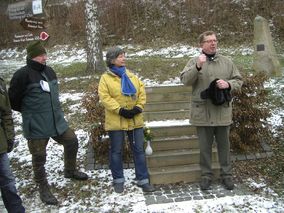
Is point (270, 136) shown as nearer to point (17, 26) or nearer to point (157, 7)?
point (157, 7)

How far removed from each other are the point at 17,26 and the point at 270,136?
17.1 m

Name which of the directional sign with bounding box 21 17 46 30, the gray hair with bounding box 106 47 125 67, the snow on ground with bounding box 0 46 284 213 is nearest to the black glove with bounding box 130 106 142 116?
the gray hair with bounding box 106 47 125 67

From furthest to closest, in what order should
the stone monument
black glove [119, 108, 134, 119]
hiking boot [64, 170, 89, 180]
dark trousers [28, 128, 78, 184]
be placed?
the stone monument, hiking boot [64, 170, 89, 180], dark trousers [28, 128, 78, 184], black glove [119, 108, 134, 119]

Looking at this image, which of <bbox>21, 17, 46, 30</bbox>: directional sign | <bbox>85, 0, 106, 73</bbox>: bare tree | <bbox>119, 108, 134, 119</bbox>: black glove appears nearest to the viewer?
<bbox>119, 108, 134, 119</bbox>: black glove

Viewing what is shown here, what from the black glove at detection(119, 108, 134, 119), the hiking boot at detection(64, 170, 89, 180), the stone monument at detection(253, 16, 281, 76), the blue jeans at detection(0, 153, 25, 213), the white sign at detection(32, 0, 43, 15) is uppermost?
the white sign at detection(32, 0, 43, 15)

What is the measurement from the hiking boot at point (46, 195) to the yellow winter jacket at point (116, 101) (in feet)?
3.54

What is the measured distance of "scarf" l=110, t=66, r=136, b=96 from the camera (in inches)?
197

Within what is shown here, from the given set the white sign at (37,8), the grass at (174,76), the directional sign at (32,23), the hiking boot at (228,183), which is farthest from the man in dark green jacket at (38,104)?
the white sign at (37,8)

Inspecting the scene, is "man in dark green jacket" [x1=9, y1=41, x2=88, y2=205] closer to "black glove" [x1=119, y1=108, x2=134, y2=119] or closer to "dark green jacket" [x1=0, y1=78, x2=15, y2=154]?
"dark green jacket" [x1=0, y1=78, x2=15, y2=154]

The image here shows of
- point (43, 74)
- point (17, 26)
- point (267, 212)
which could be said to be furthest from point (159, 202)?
point (17, 26)

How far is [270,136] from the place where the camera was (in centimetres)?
662

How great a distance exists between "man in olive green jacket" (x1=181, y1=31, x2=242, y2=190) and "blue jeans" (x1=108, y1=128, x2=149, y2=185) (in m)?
0.71

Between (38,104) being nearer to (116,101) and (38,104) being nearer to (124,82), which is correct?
(116,101)

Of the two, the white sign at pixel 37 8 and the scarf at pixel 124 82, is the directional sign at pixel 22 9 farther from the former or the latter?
the scarf at pixel 124 82
